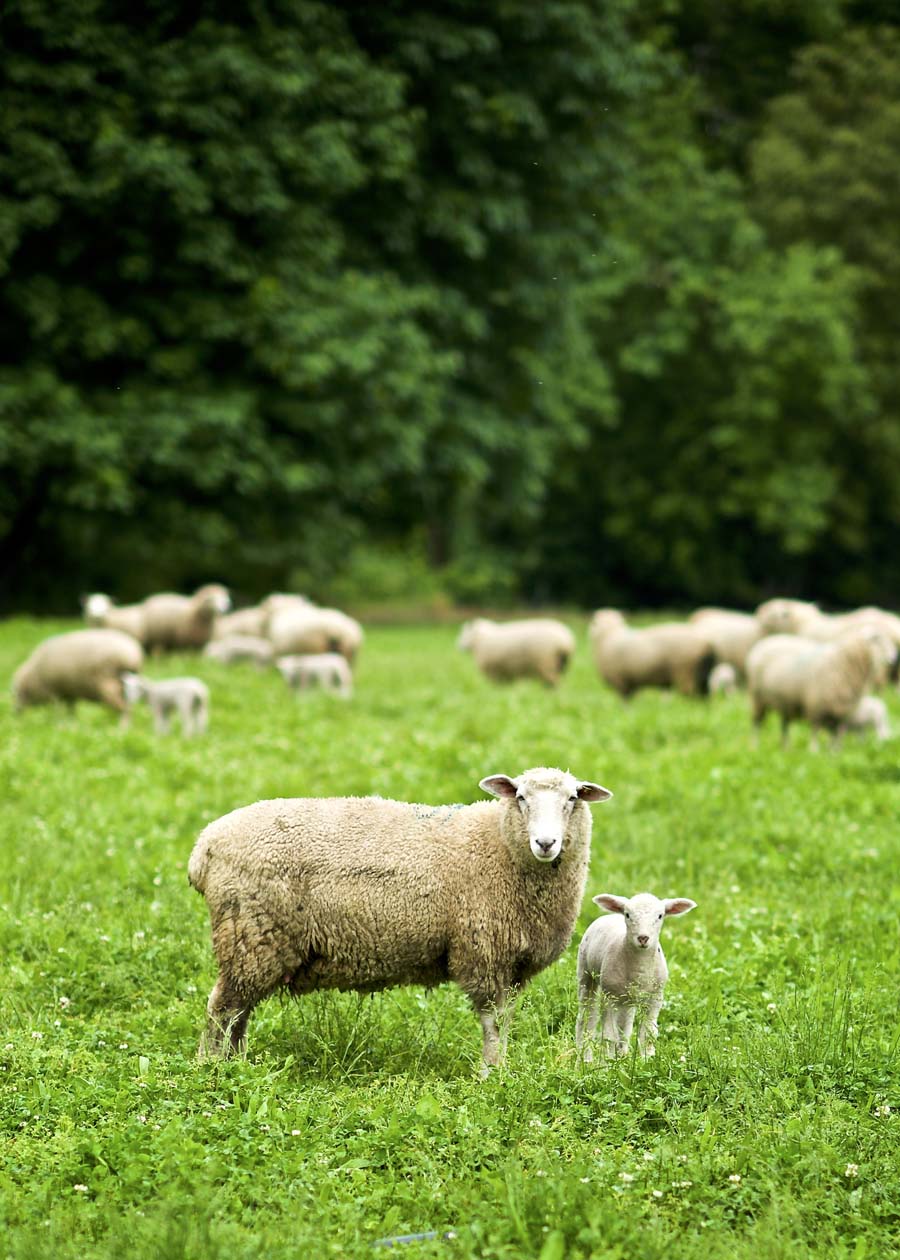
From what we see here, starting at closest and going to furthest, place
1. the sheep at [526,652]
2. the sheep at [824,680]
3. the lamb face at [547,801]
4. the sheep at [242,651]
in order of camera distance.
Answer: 1. the lamb face at [547,801]
2. the sheep at [824,680]
3. the sheep at [526,652]
4. the sheep at [242,651]

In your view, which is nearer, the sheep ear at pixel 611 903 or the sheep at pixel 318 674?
the sheep ear at pixel 611 903

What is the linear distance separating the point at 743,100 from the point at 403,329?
829 inches

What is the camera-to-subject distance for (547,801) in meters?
5.70

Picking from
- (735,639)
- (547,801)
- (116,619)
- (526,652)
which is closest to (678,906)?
(547,801)

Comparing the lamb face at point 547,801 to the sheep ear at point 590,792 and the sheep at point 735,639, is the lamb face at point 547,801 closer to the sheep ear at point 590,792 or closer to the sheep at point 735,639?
the sheep ear at point 590,792

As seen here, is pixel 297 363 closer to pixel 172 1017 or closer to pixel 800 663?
pixel 800 663

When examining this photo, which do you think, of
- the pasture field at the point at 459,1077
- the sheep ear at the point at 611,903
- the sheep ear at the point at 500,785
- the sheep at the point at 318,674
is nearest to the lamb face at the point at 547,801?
the sheep ear at the point at 500,785

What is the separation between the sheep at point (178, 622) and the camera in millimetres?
21406

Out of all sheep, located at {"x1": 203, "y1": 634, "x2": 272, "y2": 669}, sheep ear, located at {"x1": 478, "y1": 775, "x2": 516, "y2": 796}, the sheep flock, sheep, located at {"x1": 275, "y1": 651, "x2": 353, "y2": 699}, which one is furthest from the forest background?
sheep ear, located at {"x1": 478, "y1": 775, "x2": 516, "y2": 796}

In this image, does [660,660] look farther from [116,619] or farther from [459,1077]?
[459,1077]

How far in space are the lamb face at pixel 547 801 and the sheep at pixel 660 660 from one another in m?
11.6

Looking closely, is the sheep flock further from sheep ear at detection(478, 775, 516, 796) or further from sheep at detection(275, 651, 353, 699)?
sheep at detection(275, 651, 353, 699)

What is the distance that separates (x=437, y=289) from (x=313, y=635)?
40.4ft

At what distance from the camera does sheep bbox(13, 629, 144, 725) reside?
14680 mm
